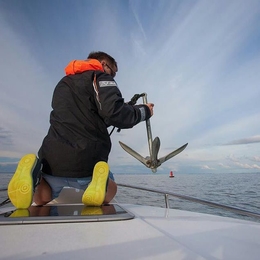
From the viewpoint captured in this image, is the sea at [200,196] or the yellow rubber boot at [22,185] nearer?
the yellow rubber boot at [22,185]

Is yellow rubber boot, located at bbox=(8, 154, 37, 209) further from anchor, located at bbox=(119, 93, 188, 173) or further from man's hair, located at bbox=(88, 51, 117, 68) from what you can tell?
man's hair, located at bbox=(88, 51, 117, 68)

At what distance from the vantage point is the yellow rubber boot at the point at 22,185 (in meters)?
1.50

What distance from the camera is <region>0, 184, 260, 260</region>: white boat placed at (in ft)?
2.83

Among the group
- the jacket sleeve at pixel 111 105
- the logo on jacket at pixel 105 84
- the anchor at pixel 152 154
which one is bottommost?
the anchor at pixel 152 154

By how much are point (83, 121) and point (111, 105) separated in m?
0.34

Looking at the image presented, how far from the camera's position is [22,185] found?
150 cm

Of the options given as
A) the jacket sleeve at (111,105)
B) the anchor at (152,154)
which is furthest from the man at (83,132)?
the anchor at (152,154)

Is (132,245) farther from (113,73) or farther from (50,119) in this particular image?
(113,73)

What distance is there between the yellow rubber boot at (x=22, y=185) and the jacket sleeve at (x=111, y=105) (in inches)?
29.5

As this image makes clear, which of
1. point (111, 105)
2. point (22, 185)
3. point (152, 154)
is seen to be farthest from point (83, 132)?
point (152, 154)

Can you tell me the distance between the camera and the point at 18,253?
0.84m

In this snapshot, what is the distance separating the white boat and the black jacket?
1.74ft

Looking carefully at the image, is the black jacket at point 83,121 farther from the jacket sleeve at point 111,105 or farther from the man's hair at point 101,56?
the man's hair at point 101,56

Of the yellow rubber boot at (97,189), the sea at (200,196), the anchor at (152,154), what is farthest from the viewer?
the sea at (200,196)
